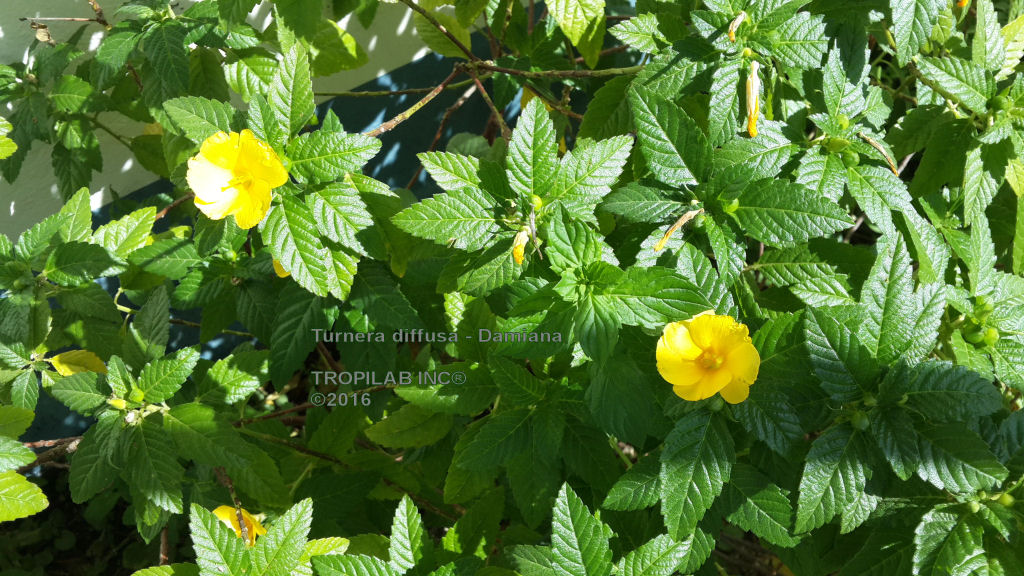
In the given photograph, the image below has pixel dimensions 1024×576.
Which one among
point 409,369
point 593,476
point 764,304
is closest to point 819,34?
point 764,304

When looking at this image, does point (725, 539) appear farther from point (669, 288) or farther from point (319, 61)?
point (319, 61)

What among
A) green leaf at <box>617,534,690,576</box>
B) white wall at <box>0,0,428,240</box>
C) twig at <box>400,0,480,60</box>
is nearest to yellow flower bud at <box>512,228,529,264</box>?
green leaf at <box>617,534,690,576</box>

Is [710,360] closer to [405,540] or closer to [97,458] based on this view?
[405,540]

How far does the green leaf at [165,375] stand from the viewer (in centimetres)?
132

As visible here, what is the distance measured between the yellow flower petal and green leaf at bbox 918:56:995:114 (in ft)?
5.82

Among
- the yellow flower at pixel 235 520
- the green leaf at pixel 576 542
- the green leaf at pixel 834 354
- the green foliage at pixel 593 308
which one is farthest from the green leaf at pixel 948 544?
the yellow flower at pixel 235 520

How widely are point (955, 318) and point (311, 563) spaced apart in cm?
120

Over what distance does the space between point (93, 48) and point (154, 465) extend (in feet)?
4.08

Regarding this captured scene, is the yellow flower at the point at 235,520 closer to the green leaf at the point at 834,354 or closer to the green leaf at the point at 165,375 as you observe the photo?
the green leaf at the point at 165,375

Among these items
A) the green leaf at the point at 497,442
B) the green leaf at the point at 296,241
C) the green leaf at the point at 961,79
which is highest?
the green leaf at the point at 961,79

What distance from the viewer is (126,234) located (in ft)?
4.99

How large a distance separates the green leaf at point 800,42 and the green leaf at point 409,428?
958mm

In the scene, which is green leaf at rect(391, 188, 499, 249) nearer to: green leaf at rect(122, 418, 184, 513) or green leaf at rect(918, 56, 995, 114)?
green leaf at rect(122, 418, 184, 513)

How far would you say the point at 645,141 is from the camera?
1.18m
